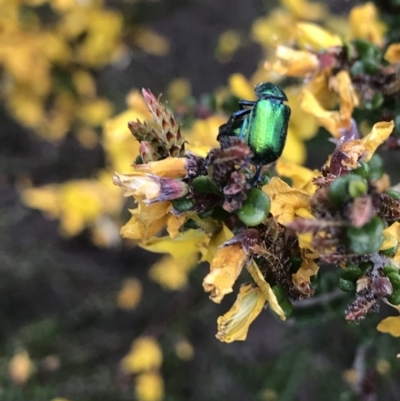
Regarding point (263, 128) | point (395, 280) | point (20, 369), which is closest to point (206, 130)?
point (263, 128)

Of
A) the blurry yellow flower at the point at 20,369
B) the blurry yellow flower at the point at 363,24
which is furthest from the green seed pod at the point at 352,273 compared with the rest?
the blurry yellow flower at the point at 20,369

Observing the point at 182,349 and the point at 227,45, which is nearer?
the point at 182,349

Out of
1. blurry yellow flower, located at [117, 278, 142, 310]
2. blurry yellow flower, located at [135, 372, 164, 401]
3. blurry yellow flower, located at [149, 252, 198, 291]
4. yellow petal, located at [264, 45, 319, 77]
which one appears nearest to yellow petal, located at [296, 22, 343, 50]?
yellow petal, located at [264, 45, 319, 77]

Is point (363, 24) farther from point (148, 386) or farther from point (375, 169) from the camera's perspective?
point (148, 386)

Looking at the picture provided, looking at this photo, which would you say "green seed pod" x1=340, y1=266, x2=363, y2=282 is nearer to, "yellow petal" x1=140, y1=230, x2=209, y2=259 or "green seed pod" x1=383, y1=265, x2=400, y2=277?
"green seed pod" x1=383, y1=265, x2=400, y2=277

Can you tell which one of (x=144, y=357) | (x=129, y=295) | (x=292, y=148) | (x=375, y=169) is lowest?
(x=129, y=295)

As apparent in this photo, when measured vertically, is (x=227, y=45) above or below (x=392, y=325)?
below

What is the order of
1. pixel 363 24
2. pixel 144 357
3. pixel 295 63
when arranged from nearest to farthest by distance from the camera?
pixel 295 63 < pixel 363 24 < pixel 144 357

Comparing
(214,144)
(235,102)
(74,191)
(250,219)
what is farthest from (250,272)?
(74,191)
